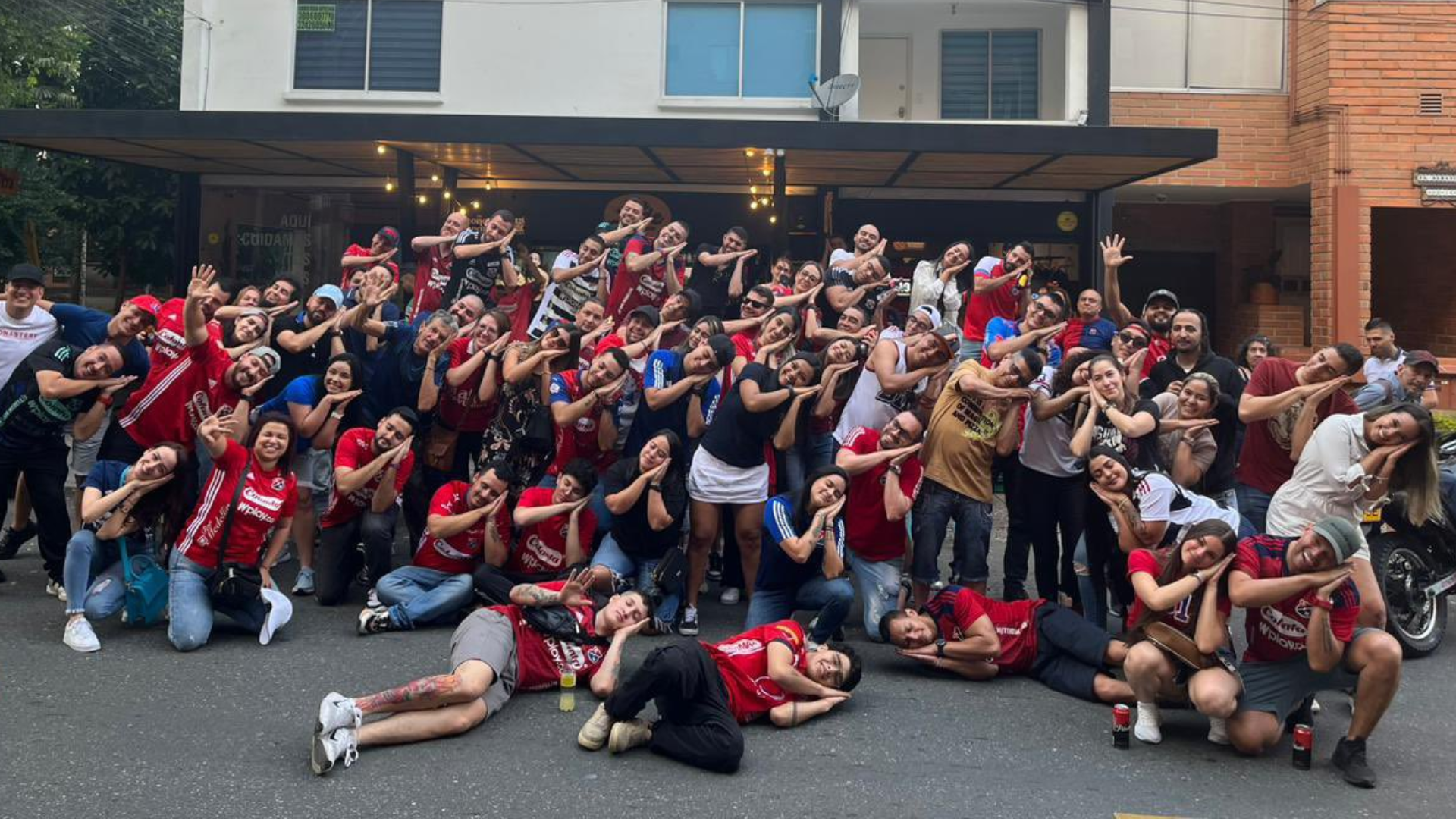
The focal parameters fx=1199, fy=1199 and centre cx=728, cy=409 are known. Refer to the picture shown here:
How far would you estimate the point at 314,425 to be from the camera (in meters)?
7.91

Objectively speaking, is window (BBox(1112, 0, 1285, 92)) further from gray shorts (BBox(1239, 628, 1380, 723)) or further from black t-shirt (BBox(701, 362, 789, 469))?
gray shorts (BBox(1239, 628, 1380, 723))

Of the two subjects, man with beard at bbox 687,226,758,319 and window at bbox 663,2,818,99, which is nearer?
man with beard at bbox 687,226,758,319

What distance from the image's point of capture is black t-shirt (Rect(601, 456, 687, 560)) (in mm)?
7301

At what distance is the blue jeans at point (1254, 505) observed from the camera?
7363 mm

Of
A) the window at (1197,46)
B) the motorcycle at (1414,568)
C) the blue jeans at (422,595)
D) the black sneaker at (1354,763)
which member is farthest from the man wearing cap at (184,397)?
the window at (1197,46)

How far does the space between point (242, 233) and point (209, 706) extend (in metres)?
11.9

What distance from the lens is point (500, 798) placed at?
4.82 m

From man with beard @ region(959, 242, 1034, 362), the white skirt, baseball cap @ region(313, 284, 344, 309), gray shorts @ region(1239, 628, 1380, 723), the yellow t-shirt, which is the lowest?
gray shorts @ region(1239, 628, 1380, 723)

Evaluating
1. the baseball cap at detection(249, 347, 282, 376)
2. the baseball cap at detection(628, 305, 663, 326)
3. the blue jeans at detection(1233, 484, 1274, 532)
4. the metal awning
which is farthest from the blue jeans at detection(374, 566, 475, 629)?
the metal awning

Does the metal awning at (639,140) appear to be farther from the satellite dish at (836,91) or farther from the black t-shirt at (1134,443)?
the black t-shirt at (1134,443)

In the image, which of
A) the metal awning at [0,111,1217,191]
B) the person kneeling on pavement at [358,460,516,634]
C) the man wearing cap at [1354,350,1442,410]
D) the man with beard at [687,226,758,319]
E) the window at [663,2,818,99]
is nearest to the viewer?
the person kneeling on pavement at [358,460,516,634]

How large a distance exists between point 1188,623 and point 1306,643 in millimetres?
545

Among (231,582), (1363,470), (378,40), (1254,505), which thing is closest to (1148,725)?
(1363,470)

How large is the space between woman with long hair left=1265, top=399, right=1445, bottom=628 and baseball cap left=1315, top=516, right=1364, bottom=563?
0.86 meters
